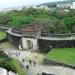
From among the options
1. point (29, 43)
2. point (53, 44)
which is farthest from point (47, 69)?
point (29, 43)

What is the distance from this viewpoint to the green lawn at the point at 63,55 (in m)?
19.4

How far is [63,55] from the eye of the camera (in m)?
20.7

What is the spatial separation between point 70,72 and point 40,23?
31.3ft

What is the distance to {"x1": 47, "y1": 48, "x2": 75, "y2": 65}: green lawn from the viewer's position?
19.4 metres

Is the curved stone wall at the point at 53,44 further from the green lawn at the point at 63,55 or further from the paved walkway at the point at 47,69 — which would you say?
the paved walkway at the point at 47,69

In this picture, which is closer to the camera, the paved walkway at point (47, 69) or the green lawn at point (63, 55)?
the paved walkway at point (47, 69)

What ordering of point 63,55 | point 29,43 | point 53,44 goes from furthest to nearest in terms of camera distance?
point 29,43 → point 53,44 → point 63,55

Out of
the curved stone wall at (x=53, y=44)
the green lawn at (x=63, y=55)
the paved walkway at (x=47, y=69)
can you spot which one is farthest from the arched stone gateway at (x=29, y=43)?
the paved walkway at (x=47, y=69)

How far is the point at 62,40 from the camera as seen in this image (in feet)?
74.7

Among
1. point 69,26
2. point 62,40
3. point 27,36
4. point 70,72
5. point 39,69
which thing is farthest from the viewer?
point 69,26

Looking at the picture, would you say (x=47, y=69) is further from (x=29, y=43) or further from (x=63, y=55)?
(x=29, y=43)

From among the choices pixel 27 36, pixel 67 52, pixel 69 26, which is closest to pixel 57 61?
pixel 67 52

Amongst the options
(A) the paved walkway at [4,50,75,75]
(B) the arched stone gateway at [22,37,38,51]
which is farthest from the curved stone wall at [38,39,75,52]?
(A) the paved walkway at [4,50,75,75]

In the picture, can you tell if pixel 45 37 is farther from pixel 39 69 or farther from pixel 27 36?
pixel 39 69
